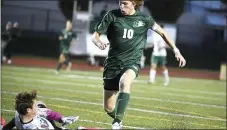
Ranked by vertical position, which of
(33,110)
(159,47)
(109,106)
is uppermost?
(33,110)

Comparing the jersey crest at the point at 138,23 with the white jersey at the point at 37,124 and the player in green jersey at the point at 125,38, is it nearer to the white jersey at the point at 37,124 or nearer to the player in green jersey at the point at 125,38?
the player in green jersey at the point at 125,38

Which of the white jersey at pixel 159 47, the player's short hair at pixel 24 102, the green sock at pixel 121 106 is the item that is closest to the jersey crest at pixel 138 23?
the green sock at pixel 121 106

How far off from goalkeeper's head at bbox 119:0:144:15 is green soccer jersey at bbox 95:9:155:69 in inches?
3.4

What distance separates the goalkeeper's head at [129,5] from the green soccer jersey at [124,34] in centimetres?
9

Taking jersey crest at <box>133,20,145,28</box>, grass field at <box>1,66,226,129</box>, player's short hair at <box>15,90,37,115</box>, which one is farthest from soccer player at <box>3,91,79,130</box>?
grass field at <box>1,66,226,129</box>

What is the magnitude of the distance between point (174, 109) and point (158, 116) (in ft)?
3.87

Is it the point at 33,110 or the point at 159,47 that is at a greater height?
the point at 33,110

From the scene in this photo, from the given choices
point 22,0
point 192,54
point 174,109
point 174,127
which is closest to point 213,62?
point 192,54

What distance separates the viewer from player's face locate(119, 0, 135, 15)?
6.32 meters

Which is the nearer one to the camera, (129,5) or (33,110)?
(33,110)

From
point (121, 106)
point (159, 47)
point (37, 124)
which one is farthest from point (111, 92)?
point (159, 47)

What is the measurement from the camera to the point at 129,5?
6.38m

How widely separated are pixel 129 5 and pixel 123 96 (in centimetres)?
103

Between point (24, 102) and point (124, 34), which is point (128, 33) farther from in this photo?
point (24, 102)
